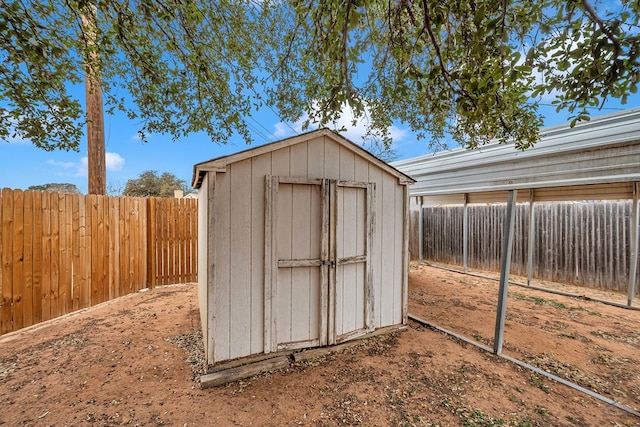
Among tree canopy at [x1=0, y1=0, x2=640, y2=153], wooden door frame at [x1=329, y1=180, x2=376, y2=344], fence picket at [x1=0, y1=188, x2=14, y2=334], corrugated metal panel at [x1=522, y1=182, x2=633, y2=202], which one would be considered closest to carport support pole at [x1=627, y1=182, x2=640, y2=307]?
corrugated metal panel at [x1=522, y1=182, x2=633, y2=202]

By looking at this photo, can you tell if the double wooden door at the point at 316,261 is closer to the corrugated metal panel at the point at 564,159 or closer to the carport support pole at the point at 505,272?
the carport support pole at the point at 505,272

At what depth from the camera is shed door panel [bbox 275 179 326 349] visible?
10.0ft

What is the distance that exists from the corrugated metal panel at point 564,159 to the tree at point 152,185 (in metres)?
16.8

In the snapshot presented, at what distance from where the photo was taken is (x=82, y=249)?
4.46 metres

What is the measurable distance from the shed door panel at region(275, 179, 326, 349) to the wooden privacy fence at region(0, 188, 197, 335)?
3770 mm

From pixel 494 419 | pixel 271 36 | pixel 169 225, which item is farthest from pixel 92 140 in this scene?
pixel 494 419

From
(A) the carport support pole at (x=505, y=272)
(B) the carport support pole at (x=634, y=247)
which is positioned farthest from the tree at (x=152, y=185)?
(B) the carport support pole at (x=634, y=247)

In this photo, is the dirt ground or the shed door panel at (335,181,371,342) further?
the shed door panel at (335,181,371,342)

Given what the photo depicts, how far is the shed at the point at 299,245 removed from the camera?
Result: 9.10 feet

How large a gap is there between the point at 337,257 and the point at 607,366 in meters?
3.40

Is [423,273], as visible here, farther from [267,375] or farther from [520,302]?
[267,375]

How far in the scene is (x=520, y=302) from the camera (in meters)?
5.33

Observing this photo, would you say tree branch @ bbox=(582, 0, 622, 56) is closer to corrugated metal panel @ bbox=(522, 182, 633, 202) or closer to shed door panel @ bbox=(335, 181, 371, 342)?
shed door panel @ bbox=(335, 181, 371, 342)

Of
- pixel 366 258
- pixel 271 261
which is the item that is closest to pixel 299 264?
pixel 271 261
